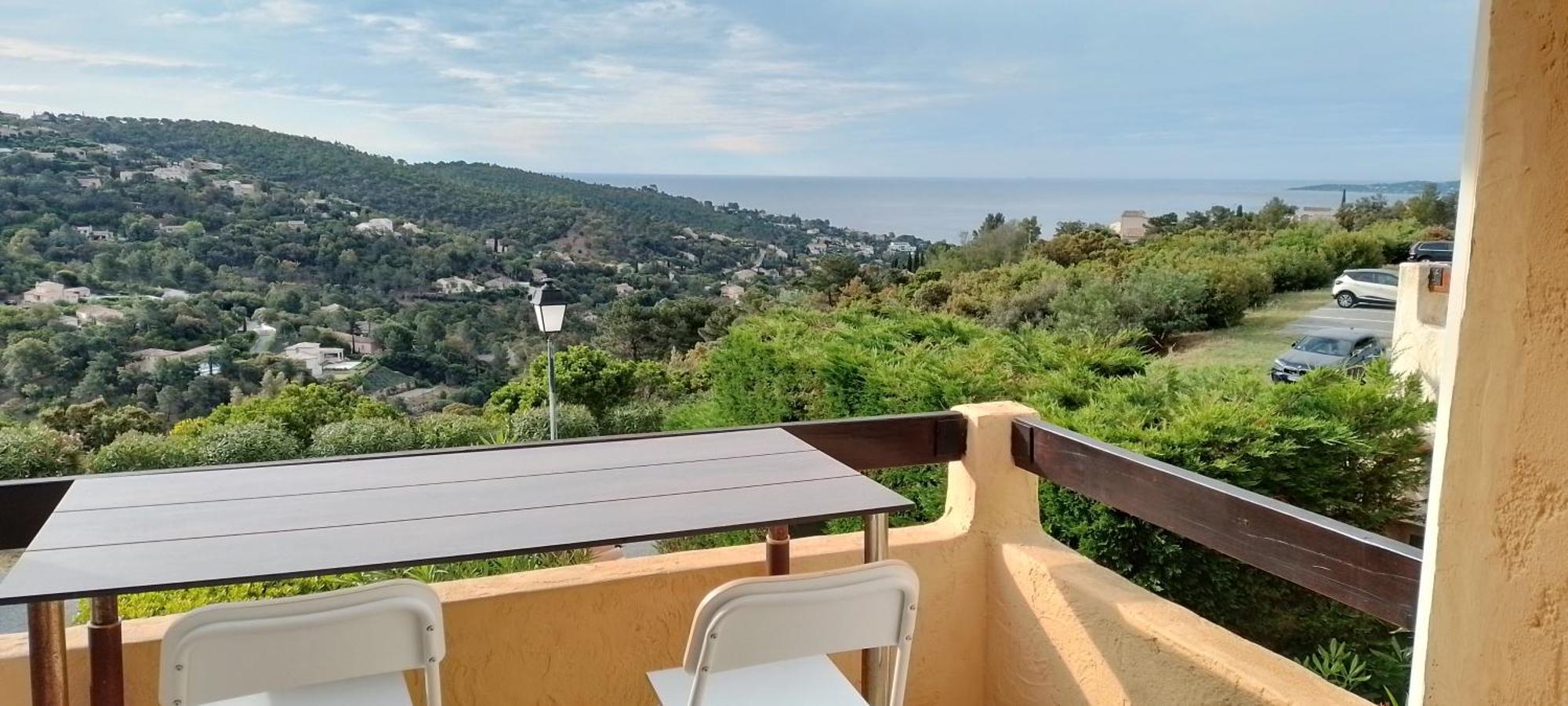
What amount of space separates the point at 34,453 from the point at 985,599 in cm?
1276

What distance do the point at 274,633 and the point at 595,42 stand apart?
23.2 meters

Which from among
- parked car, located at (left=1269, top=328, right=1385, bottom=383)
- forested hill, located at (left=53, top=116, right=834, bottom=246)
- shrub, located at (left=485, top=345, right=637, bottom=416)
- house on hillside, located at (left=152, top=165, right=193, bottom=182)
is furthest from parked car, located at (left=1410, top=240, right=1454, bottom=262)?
house on hillside, located at (left=152, top=165, right=193, bottom=182)

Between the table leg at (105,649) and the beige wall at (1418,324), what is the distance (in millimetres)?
5834

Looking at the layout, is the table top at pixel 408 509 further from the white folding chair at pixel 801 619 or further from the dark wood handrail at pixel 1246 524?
the dark wood handrail at pixel 1246 524

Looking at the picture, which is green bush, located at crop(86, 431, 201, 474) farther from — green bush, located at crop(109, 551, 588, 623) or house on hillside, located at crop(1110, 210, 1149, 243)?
house on hillside, located at crop(1110, 210, 1149, 243)

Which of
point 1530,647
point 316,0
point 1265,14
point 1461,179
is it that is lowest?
point 1530,647

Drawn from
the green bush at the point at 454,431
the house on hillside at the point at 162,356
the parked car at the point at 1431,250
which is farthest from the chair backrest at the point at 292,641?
the house on hillside at the point at 162,356

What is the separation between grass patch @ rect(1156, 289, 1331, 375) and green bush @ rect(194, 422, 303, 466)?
902 centimetres

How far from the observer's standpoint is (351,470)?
170 centimetres

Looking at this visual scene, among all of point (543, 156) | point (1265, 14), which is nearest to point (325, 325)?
point (543, 156)

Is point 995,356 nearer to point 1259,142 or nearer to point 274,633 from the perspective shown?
point 274,633

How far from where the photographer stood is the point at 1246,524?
1.59m

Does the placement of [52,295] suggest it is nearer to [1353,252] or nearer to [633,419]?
[633,419]

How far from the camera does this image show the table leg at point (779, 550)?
1806 millimetres
